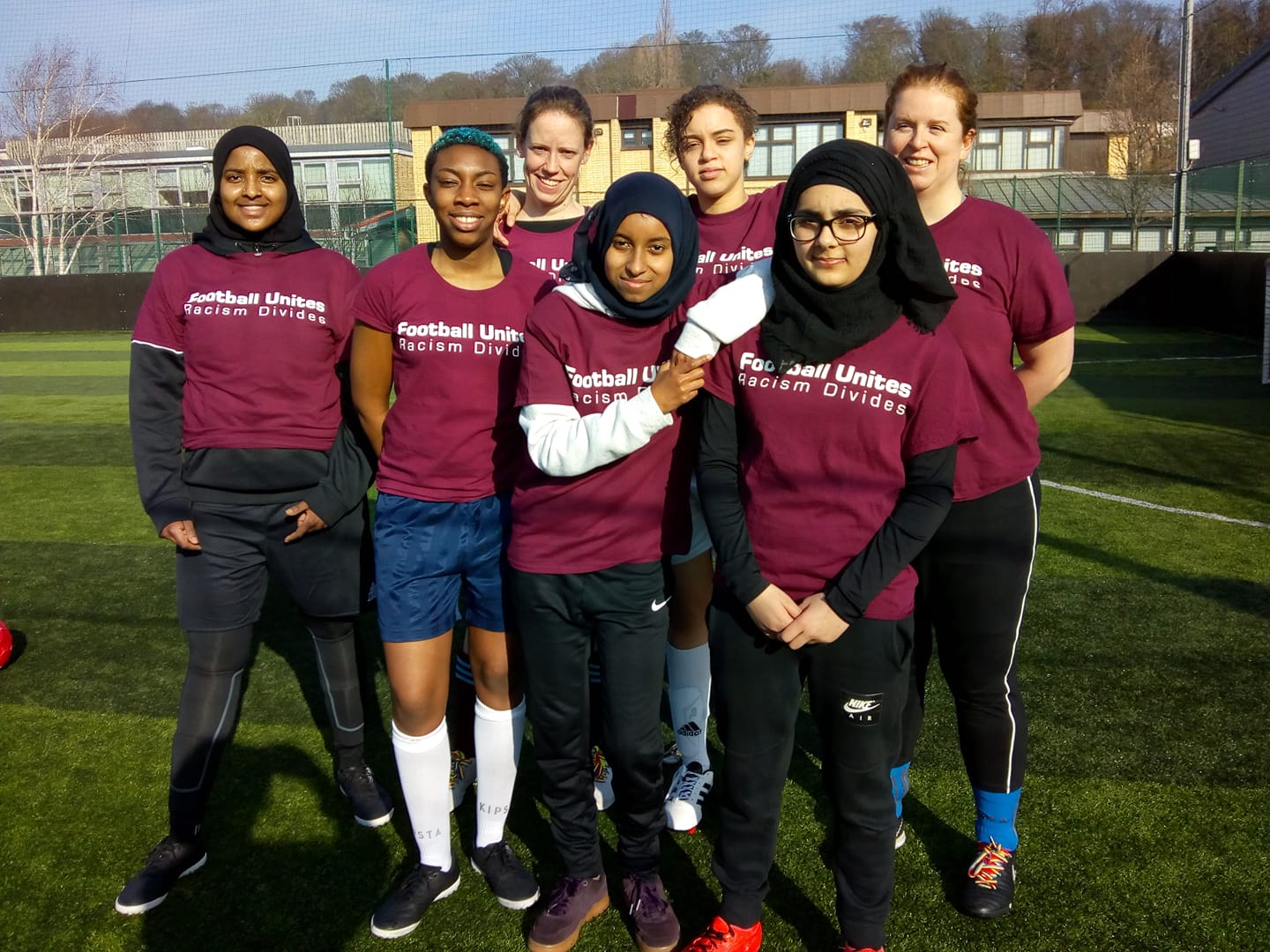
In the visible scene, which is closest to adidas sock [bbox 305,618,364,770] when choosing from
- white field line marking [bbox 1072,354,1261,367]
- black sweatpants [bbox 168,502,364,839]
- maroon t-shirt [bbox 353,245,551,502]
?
black sweatpants [bbox 168,502,364,839]

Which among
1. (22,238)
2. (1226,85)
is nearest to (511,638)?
(22,238)

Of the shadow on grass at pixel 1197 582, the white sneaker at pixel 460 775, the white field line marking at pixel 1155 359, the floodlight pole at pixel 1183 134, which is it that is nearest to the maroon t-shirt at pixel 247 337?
the white sneaker at pixel 460 775

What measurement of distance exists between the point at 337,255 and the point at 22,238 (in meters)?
29.7

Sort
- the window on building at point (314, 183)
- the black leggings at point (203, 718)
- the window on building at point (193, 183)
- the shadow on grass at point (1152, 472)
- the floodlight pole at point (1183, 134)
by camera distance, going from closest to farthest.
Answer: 1. the black leggings at point (203, 718)
2. the shadow on grass at point (1152, 472)
3. the floodlight pole at point (1183, 134)
4. the window on building at point (314, 183)
5. the window on building at point (193, 183)

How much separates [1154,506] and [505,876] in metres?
5.25

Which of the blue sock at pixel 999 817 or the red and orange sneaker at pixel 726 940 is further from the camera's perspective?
the blue sock at pixel 999 817

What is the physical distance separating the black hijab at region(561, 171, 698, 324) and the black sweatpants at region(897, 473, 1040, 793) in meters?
0.86

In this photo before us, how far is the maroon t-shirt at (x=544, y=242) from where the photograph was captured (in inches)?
129

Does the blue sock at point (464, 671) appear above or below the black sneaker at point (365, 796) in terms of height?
above

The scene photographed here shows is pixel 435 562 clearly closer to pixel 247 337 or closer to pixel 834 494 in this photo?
pixel 247 337

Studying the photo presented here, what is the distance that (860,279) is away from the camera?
2.10 metres

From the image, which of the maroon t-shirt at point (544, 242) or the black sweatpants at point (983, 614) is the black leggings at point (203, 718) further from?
the black sweatpants at point (983, 614)

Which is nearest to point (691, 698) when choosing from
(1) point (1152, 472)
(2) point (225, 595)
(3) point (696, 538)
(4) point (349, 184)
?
(3) point (696, 538)

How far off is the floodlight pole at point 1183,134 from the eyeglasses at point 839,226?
2041cm
